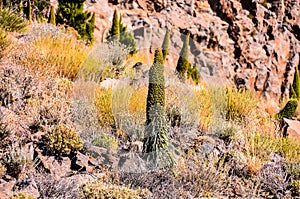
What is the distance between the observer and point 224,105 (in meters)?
8.91

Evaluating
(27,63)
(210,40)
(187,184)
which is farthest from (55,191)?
(210,40)

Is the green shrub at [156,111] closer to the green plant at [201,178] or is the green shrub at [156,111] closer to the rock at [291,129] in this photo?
the green plant at [201,178]

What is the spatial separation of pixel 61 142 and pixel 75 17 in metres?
11.4

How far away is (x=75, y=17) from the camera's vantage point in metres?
16.5

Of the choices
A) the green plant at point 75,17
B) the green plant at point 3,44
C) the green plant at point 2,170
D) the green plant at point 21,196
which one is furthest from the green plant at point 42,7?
the green plant at point 21,196

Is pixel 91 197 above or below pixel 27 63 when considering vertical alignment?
below

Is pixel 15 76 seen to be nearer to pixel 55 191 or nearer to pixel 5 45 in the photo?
pixel 5 45

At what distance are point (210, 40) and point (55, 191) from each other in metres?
20.5

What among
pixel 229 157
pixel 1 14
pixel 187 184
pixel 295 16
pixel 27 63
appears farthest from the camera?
pixel 295 16

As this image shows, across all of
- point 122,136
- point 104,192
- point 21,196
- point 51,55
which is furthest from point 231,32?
point 21,196

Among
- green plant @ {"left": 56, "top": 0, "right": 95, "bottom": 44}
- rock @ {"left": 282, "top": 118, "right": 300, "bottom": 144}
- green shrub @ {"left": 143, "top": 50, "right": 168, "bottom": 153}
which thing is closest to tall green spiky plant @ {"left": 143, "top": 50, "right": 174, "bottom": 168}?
green shrub @ {"left": 143, "top": 50, "right": 168, "bottom": 153}

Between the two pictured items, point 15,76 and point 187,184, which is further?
point 15,76

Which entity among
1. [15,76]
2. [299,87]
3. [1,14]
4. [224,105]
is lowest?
[299,87]

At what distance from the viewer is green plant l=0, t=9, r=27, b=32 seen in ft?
34.2
